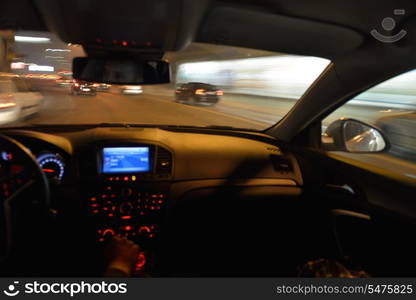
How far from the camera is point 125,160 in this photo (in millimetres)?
3906

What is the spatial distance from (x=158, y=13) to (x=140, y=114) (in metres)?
3.29

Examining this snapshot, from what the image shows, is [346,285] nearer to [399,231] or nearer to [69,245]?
[399,231]

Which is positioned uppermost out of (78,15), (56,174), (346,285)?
(78,15)

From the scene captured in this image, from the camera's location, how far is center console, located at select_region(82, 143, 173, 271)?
3.77 metres

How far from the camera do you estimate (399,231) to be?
390cm

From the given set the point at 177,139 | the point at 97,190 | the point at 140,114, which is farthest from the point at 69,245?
the point at 140,114

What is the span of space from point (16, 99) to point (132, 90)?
267cm

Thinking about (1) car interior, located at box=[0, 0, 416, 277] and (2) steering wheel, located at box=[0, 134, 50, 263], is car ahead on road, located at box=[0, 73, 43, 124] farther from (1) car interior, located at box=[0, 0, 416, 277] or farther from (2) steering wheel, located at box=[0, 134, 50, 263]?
(2) steering wheel, located at box=[0, 134, 50, 263]

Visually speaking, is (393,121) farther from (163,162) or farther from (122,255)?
(122,255)

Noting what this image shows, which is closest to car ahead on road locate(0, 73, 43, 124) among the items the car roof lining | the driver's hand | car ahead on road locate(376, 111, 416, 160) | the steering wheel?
the car roof lining

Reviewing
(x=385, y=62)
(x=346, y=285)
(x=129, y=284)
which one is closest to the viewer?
(x=129, y=284)

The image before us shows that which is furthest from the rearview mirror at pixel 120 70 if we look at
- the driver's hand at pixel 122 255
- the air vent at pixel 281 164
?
the air vent at pixel 281 164

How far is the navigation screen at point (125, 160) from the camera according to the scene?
3855 mm

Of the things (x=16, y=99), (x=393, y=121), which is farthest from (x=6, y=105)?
(x=393, y=121)
